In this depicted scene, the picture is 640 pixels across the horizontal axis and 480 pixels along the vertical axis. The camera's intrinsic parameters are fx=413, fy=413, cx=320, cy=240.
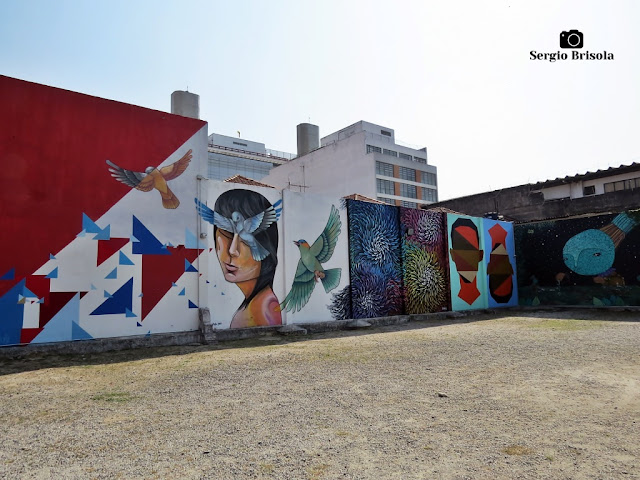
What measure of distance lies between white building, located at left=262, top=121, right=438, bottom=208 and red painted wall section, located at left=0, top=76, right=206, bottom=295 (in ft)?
112

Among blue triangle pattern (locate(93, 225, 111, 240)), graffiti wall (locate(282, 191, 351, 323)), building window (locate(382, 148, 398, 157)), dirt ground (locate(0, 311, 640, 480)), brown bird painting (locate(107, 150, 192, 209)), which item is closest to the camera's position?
dirt ground (locate(0, 311, 640, 480))

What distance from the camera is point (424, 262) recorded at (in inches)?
550

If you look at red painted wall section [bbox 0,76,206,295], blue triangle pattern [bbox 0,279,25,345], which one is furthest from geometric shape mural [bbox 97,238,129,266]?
blue triangle pattern [bbox 0,279,25,345]

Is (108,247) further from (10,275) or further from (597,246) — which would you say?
(597,246)

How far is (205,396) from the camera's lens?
4.45 meters

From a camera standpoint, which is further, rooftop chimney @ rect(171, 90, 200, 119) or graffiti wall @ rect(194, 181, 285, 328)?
rooftop chimney @ rect(171, 90, 200, 119)

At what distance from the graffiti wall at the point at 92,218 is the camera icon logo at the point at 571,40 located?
34.0 feet

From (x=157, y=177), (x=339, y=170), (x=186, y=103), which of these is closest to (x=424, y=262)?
(x=157, y=177)

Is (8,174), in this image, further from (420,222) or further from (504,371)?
(420,222)

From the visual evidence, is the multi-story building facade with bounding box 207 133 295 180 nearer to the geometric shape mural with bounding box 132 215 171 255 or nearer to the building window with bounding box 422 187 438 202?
the building window with bounding box 422 187 438 202

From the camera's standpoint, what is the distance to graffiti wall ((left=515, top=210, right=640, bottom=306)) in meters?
14.6

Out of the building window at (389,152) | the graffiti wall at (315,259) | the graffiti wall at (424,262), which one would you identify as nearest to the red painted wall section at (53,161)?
the graffiti wall at (315,259)

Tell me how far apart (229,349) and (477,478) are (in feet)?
19.2

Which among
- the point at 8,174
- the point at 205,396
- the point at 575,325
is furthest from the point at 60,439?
the point at 575,325
